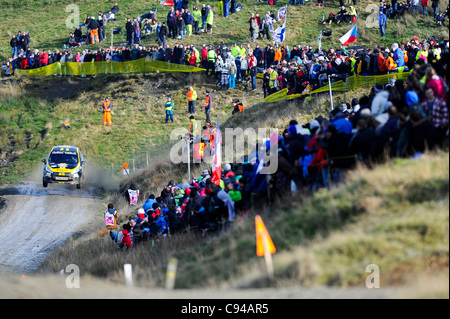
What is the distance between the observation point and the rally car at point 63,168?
29047 millimetres

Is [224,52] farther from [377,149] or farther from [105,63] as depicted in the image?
[377,149]

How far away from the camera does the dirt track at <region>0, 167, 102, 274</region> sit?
72.6ft

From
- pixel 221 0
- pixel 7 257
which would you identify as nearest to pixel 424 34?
pixel 221 0

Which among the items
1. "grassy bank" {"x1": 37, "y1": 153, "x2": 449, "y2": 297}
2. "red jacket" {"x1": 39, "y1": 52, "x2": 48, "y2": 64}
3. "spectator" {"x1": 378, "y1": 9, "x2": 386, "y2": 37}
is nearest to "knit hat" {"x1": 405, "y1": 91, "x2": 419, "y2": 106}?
"grassy bank" {"x1": 37, "y1": 153, "x2": 449, "y2": 297}

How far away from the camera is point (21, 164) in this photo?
34656 millimetres

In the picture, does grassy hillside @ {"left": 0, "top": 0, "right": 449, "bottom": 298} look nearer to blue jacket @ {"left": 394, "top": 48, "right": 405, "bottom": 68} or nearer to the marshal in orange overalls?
the marshal in orange overalls

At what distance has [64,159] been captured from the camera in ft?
97.1

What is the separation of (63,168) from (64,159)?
1.99ft

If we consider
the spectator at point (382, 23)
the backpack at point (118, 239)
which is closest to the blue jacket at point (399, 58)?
the backpack at point (118, 239)

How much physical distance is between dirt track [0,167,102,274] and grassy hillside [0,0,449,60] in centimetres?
1706

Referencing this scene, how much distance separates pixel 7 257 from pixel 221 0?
3193 cm

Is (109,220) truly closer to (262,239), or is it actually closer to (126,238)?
(126,238)

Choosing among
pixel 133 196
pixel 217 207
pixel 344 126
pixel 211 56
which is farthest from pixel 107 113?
pixel 344 126

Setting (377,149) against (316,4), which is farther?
(316,4)
